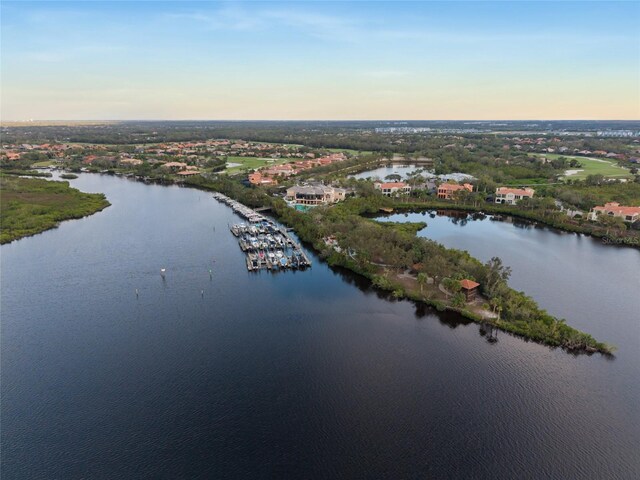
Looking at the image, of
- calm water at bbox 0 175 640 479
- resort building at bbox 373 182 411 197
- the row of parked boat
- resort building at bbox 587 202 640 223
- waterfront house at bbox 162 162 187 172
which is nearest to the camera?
calm water at bbox 0 175 640 479

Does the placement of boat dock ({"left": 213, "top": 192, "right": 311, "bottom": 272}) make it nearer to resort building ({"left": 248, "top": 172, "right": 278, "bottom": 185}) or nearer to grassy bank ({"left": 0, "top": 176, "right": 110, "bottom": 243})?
resort building ({"left": 248, "top": 172, "right": 278, "bottom": 185})

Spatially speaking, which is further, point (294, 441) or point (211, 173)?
point (211, 173)

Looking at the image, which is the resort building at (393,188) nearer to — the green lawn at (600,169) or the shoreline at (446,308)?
the shoreline at (446,308)

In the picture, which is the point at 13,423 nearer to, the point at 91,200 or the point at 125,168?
the point at 91,200

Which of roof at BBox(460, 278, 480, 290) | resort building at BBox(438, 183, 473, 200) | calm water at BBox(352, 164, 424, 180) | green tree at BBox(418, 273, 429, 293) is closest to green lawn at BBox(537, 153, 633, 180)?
resort building at BBox(438, 183, 473, 200)

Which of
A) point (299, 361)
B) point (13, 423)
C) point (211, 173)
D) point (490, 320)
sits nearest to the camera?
point (13, 423)

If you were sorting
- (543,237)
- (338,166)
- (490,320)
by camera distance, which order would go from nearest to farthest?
(490,320) → (543,237) → (338,166)

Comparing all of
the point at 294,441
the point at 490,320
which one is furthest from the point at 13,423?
the point at 490,320
